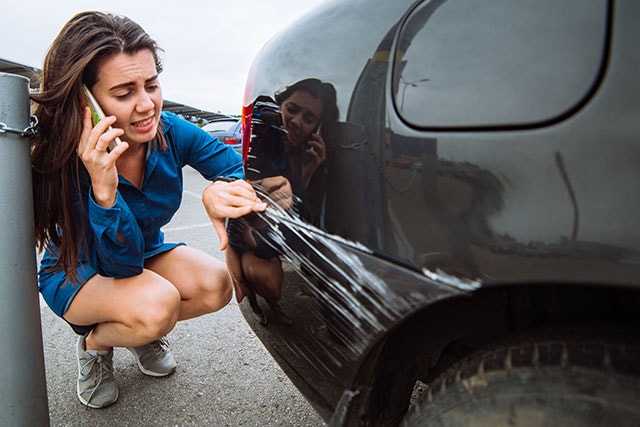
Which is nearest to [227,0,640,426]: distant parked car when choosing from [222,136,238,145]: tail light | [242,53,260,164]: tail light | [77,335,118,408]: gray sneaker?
[242,53,260,164]: tail light

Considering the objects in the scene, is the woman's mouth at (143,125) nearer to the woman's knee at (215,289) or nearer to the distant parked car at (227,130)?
the woman's knee at (215,289)

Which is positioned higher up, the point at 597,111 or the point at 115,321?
the point at 597,111

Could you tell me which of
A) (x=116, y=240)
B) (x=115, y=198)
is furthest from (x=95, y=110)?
(x=116, y=240)

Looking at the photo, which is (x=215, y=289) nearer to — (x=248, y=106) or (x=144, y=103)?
(x=144, y=103)

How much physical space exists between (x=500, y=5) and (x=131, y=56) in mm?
1139

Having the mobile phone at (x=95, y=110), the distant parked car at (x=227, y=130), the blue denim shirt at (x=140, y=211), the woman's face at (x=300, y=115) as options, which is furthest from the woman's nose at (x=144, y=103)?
the distant parked car at (x=227, y=130)

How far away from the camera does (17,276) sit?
1285mm

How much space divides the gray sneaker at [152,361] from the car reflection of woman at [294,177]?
0.93 meters

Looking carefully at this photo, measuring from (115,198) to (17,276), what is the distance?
0.32 m

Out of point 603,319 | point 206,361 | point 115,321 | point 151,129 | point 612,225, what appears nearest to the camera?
point 612,225

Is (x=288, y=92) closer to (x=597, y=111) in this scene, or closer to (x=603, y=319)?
(x=597, y=111)

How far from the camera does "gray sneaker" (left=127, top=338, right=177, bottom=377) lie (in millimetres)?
1950

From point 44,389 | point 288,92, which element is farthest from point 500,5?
point 44,389

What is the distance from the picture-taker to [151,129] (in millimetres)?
1554
